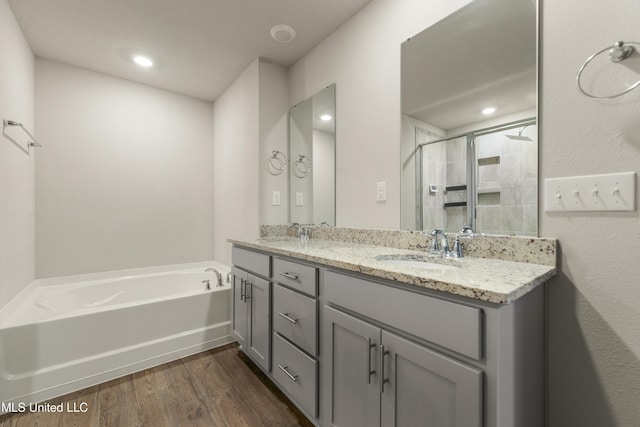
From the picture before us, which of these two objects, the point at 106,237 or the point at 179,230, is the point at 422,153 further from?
the point at 106,237

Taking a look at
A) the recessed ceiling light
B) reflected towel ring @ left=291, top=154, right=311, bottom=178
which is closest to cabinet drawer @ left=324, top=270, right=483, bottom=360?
reflected towel ring @ left=291, top=154, right=311, bottom=178

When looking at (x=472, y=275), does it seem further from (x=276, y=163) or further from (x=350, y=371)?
(x=276, y=163)

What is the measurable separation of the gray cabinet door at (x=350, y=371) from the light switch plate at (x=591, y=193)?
805 millimetres

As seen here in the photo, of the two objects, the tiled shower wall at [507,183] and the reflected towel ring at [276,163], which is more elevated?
the reflected towel ring at [276,163]

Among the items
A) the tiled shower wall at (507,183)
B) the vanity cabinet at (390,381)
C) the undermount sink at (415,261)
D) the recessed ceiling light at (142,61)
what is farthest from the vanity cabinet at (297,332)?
the recessed ceiling light at (142,61)

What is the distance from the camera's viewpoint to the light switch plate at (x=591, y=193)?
2.94 ft

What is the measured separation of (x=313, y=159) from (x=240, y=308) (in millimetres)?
1247

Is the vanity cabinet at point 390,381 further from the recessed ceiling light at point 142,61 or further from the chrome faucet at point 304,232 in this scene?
the recessed ceiling light at point 142,61

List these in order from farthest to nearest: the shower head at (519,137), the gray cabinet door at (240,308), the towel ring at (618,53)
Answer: the gray cabinet door at (240,308)
the shower head at (519,137)
the towel ring at (618,53)

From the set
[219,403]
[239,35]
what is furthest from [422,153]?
[219,403]

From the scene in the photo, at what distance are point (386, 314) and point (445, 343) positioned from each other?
0.70ft

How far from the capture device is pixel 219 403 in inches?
63.3

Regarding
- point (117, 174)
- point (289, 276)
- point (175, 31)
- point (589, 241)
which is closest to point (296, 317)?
point (289, 276)

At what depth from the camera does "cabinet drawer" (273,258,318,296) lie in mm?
1321
